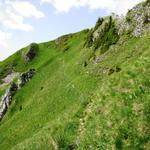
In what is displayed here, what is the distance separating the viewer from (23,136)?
172 ft

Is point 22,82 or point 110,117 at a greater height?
point 22,82

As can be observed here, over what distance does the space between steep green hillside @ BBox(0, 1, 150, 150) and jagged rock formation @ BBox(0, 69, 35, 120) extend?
5.76 feet

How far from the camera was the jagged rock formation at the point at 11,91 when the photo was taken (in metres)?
76.9

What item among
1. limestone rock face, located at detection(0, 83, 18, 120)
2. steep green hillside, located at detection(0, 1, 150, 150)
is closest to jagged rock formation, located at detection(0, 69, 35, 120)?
limestone rock face, located at detection(0, 83, 18, 120)

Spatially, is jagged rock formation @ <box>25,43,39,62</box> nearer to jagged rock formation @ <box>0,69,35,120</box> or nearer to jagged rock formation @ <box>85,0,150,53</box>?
jagged rock formation @ <box>0,69,35,120</box>

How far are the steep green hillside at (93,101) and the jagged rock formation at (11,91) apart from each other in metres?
1.75

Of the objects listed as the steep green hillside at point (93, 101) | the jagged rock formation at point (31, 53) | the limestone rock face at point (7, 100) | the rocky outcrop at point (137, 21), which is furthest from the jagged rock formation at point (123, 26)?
the jagged rock formation at point (31, 53)

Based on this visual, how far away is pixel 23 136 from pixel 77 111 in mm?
Answer: 25746

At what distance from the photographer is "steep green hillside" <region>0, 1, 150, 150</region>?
70.7ft

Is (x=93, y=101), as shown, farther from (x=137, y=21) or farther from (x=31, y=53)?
(x=31, y=53)

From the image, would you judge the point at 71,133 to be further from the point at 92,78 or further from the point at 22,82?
the point at 22,82

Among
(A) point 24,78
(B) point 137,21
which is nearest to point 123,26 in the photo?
(B) point 137,21

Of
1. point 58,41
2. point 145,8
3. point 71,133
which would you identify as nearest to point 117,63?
point 145,8

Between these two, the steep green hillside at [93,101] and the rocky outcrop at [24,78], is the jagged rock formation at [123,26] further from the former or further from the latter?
the rocky outcrop at [24,78]
